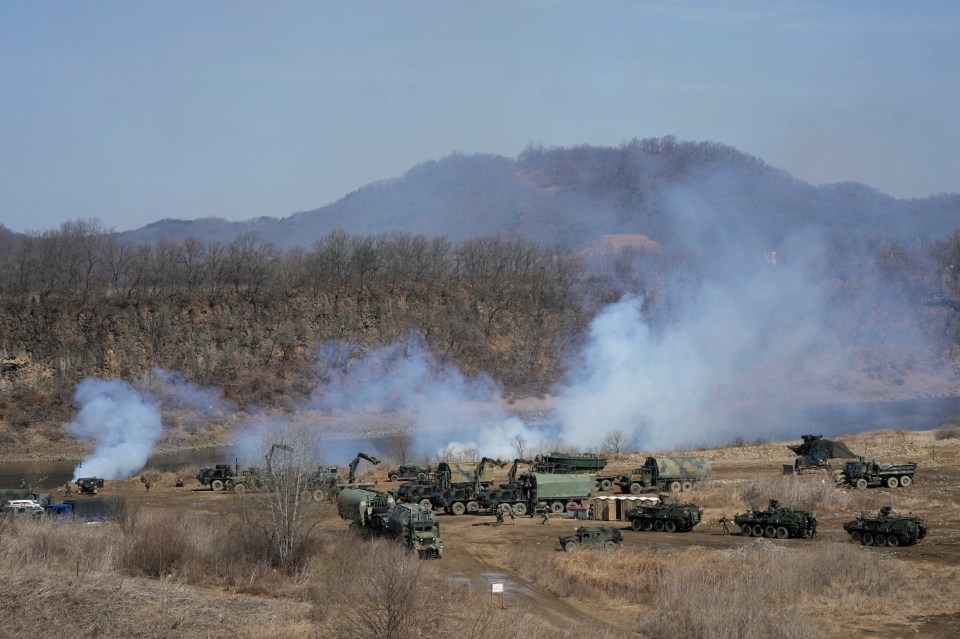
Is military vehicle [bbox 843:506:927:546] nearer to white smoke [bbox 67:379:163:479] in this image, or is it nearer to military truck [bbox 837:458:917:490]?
military truck [bbox 837:458:917:490]

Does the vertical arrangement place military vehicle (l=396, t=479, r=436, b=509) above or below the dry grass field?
above

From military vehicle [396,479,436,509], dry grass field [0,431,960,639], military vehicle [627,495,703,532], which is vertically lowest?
dry grass field [0,431,960,639]

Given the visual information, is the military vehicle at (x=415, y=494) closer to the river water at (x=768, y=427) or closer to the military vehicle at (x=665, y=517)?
the military vehicle at (x=665, y=517)

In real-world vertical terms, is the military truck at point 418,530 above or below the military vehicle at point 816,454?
below

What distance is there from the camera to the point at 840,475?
49.4m

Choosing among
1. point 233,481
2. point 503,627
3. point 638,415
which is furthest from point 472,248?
point 503,627

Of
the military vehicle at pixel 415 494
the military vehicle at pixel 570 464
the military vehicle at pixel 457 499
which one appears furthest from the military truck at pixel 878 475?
the military vehicle at pixel 415 494

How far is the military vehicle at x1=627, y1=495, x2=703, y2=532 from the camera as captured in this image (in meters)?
37.9

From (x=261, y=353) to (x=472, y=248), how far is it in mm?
37859

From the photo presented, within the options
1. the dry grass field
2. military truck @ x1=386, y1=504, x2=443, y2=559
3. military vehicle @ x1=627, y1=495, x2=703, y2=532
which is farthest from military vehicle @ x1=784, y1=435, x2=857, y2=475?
military truck @ x1=386, y1=504, x2=443, y2=559

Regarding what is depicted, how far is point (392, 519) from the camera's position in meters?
35.0

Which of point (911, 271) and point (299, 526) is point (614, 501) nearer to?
point (299, 526)

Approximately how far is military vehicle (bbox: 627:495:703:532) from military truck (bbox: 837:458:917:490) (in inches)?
459

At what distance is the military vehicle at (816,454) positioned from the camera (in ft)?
173
